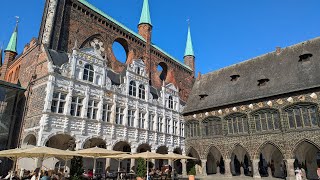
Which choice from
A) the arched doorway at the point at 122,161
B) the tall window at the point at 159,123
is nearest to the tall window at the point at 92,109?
the arched doorway at the point at 122,161

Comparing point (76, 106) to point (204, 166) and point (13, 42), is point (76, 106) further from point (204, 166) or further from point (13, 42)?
point (13, 42)

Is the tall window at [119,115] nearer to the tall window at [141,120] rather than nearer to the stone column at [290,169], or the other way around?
the tall window at [141,120]

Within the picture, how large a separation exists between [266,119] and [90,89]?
17.5 m

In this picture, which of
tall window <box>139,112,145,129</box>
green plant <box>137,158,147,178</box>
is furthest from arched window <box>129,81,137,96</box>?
green plant <box>137,158,147,178</box>

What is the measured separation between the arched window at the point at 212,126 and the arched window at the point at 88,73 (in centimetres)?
1525

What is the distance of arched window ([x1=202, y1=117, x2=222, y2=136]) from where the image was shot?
94.6ft

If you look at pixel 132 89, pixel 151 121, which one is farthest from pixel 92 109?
pixel 151 121

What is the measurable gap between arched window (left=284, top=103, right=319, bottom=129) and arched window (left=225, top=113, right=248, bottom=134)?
4.42 m

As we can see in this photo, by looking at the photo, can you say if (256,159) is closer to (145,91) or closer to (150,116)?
(150,116)

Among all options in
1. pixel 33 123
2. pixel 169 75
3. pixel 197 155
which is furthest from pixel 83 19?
pixel 197 155

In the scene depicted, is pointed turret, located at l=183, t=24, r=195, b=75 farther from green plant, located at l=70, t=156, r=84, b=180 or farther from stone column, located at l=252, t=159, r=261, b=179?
green plant, located at l=70, t=156, r=84, b=180

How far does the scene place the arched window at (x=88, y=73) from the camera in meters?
21.3

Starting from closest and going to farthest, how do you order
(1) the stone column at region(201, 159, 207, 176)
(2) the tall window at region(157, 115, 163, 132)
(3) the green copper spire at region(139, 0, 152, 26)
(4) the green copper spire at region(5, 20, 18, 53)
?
(2) the tall window at region(157, 115, 163, 132) → (1) the stone column at region(201, 159, 207, 176) → (4) the green copper spire at region(5, 20, 18, 53) → (3) the green copper spire at region(139, 0, 152, 26)

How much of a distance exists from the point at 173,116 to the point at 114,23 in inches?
522
